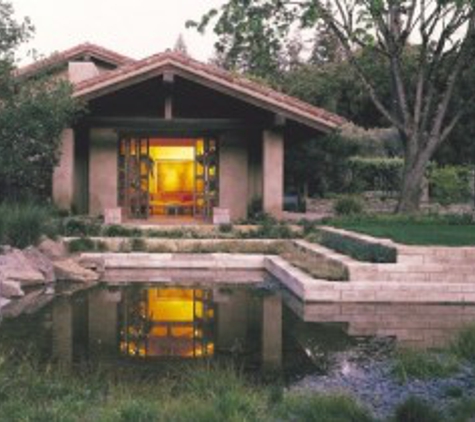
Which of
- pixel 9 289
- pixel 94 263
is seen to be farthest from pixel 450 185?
pixel 9 289

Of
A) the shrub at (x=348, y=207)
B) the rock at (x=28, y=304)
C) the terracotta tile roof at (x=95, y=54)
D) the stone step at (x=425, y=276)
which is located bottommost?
the rock at (x=28, y=304)

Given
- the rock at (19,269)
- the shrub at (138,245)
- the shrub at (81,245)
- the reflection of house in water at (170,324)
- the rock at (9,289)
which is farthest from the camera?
the shrub at (138,245)

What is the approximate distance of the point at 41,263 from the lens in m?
14.1

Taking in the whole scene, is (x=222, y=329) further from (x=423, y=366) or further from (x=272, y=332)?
(x=423, y=366)

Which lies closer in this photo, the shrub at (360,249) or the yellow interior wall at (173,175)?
the shrub at (360,249)

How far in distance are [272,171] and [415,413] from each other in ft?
53.3

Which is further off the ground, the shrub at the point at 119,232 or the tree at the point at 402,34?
the tree at the point at 402,34

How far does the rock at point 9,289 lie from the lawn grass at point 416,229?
22.1 feet

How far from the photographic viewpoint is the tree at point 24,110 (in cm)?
1816

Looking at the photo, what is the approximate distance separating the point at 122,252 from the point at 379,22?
10586 millimetres

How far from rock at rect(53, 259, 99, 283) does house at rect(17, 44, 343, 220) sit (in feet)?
21.7

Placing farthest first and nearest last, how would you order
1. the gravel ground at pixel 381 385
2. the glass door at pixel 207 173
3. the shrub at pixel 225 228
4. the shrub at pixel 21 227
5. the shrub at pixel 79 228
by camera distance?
the glass door at pixel 207 173 → the shrub at pixel 225 228 → the shrub at pixel 79 228 → the shrub at pixel 21 227 → the gravel ground at pixel 381 385

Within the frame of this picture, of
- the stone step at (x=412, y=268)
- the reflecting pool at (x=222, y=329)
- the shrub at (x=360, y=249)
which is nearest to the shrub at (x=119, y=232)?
the shrub at (x=360, y=249)

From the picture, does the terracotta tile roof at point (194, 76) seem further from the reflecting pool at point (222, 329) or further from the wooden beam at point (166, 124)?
the reflecting pool at point (222, 329)
